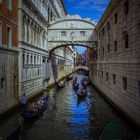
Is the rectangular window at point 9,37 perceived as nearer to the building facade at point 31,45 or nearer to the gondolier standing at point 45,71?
the building facade at point 31,45

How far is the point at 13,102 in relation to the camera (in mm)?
17047

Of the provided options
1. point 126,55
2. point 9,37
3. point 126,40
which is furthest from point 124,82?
point 9,37

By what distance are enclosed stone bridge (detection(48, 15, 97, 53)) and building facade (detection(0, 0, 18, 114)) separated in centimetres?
1279

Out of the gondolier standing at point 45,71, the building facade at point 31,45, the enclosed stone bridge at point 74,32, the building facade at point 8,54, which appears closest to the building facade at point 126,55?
the building facade at point 31,45

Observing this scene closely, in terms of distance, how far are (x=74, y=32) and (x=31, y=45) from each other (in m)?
9.38

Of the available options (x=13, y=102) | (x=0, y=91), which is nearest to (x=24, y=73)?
(x=13, y=102)

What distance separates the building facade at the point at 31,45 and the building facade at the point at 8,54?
104 cm

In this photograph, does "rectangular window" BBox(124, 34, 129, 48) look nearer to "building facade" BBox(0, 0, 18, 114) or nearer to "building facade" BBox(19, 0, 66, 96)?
"building facade" BBox(0, 0, 18, 114)

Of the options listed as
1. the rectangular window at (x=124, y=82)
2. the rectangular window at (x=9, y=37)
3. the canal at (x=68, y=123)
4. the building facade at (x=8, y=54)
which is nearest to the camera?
the canal at (x=68, y=123)

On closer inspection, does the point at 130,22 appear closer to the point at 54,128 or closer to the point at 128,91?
the point at 128,91

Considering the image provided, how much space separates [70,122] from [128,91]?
148 inches

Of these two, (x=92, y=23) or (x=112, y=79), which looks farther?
(x=92, y=23)

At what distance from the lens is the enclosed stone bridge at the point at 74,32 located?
101 ft

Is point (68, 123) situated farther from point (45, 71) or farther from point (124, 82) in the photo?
point (45, 71)
